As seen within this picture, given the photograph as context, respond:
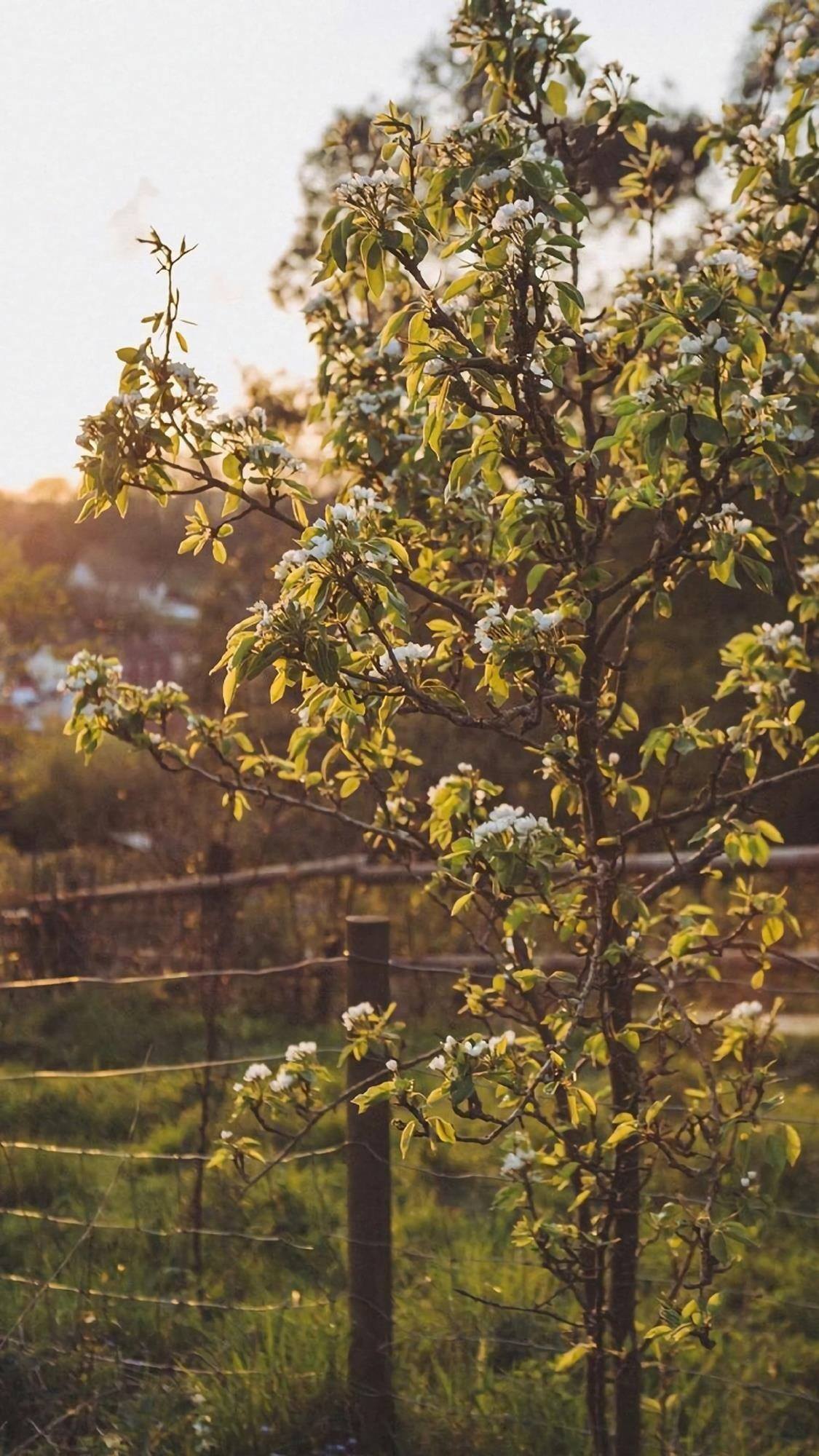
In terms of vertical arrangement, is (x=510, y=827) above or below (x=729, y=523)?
below

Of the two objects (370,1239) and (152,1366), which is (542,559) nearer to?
(370,1239)

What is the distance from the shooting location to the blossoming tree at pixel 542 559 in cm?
200

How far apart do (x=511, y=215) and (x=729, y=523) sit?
2.15 ft

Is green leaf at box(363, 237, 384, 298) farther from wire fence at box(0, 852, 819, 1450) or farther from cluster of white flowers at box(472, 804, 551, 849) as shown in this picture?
wire fence at box(0, 852, 819, 1450)

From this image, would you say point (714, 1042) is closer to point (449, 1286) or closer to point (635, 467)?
point (449, 1286)

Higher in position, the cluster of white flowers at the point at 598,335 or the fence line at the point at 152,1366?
the cluster of white flowers at the point at 598,335

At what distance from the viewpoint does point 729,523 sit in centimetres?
218

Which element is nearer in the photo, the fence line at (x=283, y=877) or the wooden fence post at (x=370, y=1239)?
the wooden fence post at (x=370, y=1239)

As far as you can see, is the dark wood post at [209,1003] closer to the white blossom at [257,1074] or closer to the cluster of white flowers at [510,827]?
the white blossom at [257,1074]

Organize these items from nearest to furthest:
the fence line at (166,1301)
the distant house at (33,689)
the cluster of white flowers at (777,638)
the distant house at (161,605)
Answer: the cluster of white flowers at (777,638) < the fence line at (166,1301) < the distant house at (33,689) < the distant house at (161,605)

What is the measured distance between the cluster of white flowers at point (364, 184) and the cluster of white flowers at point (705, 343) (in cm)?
53

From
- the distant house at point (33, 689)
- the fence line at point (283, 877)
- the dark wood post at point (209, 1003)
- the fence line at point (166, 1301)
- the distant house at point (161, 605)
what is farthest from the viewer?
the distant house at point (161, 605)

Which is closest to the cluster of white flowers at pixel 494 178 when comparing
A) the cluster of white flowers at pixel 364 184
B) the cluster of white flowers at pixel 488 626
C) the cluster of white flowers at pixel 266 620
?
the cluster of white flowers at pixel 364 184

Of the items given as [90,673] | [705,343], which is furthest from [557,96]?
[90,673]
